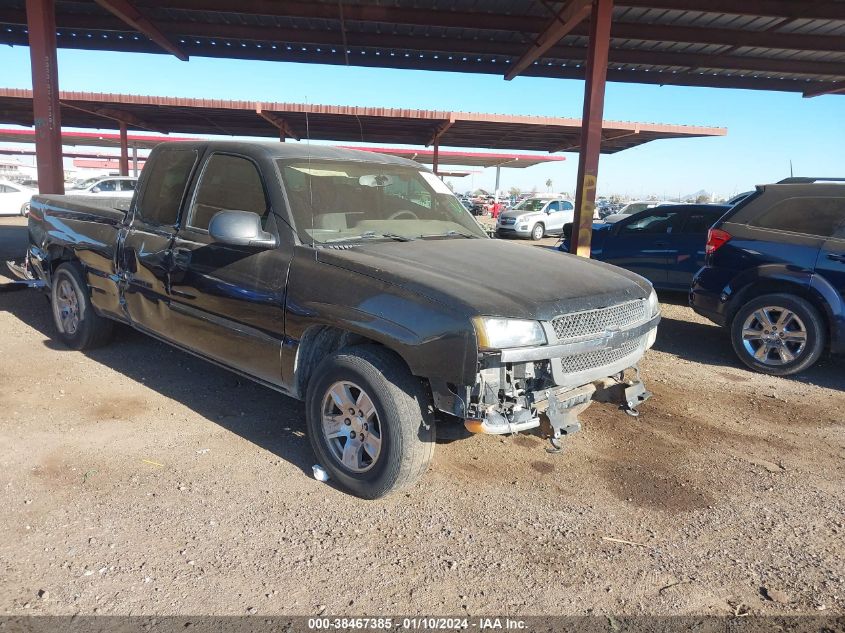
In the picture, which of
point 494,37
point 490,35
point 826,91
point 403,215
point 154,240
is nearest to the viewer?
point 403,215

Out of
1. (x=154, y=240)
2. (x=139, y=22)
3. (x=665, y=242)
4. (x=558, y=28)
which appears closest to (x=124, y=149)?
(x=139, y=22)

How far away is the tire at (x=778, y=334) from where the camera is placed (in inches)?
219

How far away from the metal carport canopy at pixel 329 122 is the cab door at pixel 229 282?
16.1 m

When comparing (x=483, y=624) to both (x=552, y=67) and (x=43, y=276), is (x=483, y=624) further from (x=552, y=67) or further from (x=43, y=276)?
(x=552, y=67)

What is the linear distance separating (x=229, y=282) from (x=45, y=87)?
813 cm

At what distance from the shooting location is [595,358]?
328 cm

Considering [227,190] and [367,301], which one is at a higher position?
[227,190]

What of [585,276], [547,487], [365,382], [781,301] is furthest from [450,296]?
[781,301]

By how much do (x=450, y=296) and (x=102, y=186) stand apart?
813 inches

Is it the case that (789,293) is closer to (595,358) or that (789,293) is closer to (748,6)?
(595,358)

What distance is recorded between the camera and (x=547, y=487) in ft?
11.6

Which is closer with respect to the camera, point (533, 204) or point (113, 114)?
point (113, 114)

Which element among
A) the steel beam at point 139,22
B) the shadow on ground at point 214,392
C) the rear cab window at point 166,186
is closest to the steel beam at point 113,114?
the steel beam at point 139,22

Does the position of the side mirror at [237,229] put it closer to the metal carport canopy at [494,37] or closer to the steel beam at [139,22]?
the metal carport canopy at [494,37]
